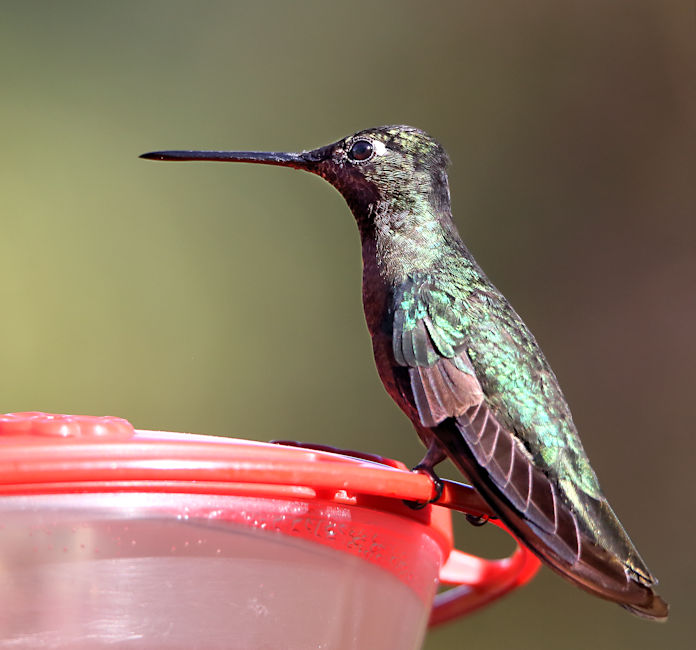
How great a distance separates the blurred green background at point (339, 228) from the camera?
545 centimetres

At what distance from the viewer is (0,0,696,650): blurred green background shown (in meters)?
5.45

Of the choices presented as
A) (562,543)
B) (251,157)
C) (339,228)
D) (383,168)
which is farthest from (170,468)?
(339,228)

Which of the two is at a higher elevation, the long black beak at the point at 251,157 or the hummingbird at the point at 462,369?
the long black beak at the point at 251,157

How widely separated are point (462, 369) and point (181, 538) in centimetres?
83

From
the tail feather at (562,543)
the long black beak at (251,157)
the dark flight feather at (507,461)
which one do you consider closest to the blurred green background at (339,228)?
the long black beak at (251,157)

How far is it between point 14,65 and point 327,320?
2.47m

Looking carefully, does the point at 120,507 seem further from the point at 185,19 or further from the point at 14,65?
the point at 185,19

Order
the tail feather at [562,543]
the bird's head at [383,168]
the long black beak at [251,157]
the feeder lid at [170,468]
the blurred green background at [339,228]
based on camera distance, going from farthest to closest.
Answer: the blurred green background at [339,228] < the bird's head at [383,168] < the long black beak at [251,157] < the tail feather at [562,543] < the feeder lid at [170,468]

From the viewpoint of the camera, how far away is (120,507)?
1.26m

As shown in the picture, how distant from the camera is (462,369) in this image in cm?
199

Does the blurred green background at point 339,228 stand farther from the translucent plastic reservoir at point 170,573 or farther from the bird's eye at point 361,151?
the translucent plastic reservoir at point 170,573

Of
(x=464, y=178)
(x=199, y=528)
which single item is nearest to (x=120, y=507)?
(x=199, y=528)

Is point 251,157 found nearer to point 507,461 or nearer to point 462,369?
Answer: point 462,369

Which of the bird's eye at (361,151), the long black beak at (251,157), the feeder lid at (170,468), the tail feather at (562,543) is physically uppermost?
the bird's eye at (361,151)
